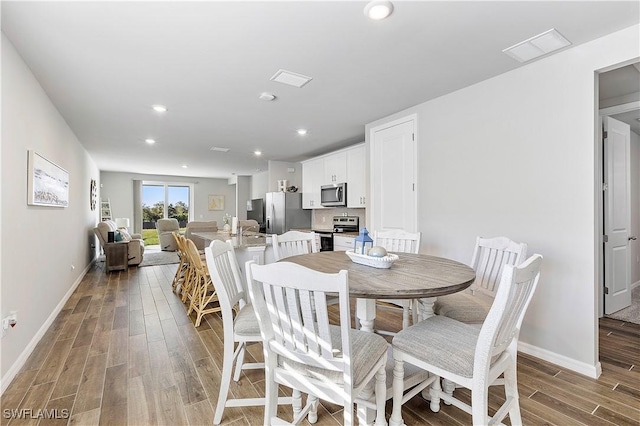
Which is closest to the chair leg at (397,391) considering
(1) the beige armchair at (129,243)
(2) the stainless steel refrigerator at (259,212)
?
(1) the beige armchair at (129,243)

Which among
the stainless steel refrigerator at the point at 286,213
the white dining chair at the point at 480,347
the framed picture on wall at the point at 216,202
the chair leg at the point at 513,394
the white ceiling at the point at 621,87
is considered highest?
the white ceiling at the point at 621,87

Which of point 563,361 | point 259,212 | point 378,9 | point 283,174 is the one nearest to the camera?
point 378,9

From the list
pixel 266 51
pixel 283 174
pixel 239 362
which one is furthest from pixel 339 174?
pixel 239 362

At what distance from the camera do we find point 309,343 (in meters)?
1.24

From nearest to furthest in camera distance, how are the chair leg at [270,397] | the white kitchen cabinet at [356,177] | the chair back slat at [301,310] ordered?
the chair back slat at [301,310], the chair leg at [270,397], the white kitchen cabinet at [356,177]

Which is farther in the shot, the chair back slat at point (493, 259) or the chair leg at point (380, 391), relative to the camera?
the chair back slat at point (493, 259)

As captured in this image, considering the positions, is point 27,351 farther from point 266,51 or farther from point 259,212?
point 259,212

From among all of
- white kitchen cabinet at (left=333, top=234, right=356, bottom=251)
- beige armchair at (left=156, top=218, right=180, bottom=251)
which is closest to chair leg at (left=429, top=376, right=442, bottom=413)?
white kitchen cabinet at (left=333, top=234, right=356, bottom=251)

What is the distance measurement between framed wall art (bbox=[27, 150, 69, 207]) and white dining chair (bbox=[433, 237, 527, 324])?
10.9 feet

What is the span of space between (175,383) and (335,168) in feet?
13.2

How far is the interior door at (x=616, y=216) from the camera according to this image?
10.6ft

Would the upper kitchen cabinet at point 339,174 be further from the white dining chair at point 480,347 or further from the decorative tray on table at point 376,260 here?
the white dining chair at point 480,347

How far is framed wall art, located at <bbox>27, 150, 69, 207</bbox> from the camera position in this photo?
247 cm

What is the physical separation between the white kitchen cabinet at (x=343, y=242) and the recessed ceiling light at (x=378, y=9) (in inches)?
118
